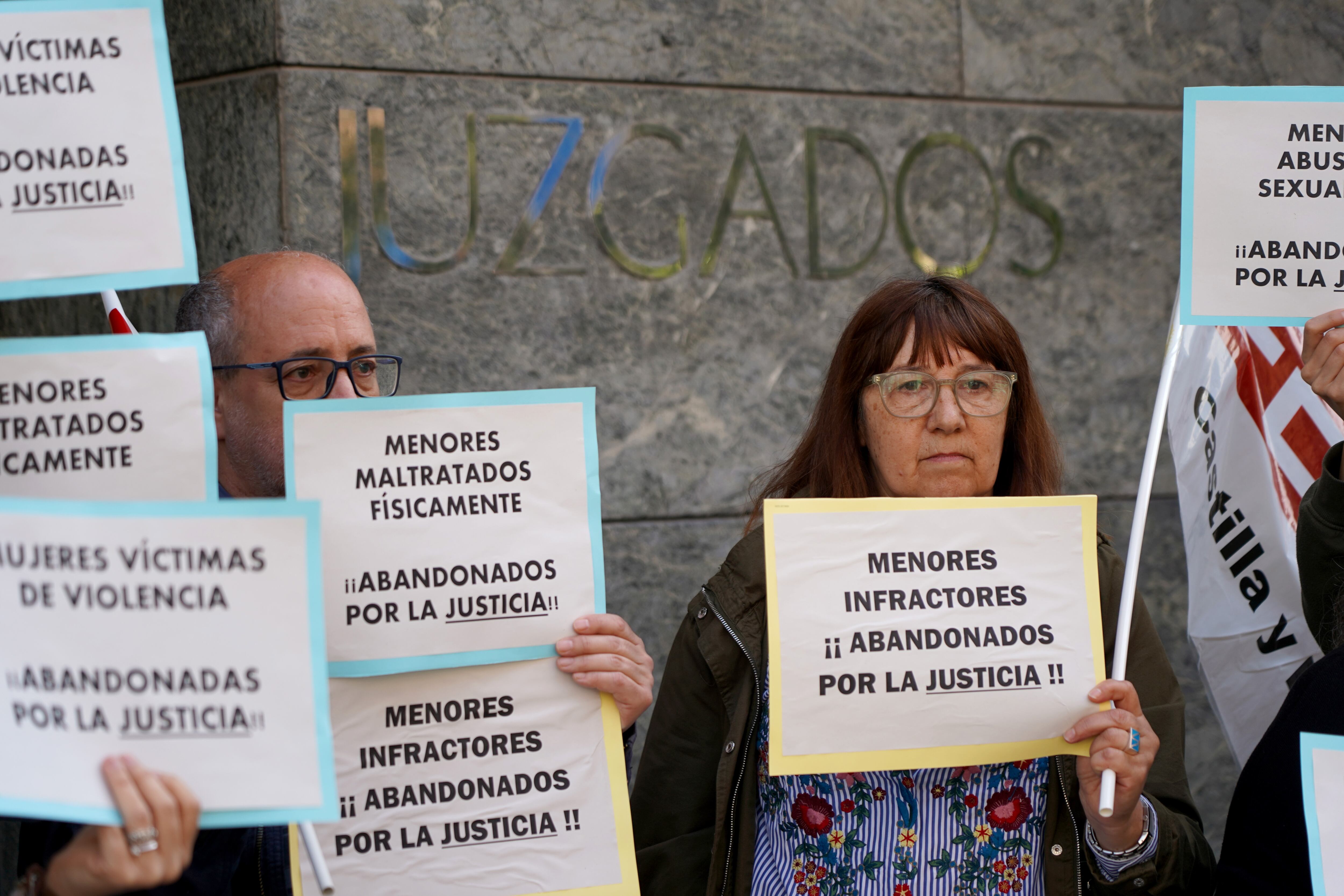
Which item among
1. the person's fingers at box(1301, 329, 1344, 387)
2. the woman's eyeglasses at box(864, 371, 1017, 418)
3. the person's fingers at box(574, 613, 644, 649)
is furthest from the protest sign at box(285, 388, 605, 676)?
the person's fingers at box(1301, 329, 1344, 387)

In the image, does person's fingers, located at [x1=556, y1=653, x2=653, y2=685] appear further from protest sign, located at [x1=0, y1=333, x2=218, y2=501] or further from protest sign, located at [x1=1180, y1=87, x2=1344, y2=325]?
protest sign, located at [x1=1180, y1=87, x2=1344, y2=325]

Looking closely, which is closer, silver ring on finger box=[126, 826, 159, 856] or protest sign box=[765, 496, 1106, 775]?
silver ring on finger box=[126, 826, 159, 856]

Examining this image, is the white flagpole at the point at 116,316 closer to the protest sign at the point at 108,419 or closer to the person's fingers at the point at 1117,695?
the protest sign at the point at 108,419

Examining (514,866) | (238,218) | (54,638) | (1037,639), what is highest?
(238,218)

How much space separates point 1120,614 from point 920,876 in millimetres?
575

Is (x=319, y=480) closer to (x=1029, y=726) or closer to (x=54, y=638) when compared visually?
(x=54, y=638)

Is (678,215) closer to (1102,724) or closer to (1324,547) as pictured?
(1324,547)

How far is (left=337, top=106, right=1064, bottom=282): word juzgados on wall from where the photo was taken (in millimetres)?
3855

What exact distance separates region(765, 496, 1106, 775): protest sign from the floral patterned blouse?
0.16 meters

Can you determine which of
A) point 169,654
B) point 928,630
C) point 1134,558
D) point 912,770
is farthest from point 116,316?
point 1134,558

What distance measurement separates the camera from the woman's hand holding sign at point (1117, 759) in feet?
6.95

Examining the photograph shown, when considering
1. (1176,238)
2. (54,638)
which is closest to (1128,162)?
(1176,238)

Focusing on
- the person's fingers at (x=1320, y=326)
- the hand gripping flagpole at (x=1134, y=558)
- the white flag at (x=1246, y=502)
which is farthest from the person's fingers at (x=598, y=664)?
the white flag at (x=1246, y=502)

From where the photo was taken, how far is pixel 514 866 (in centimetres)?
207
